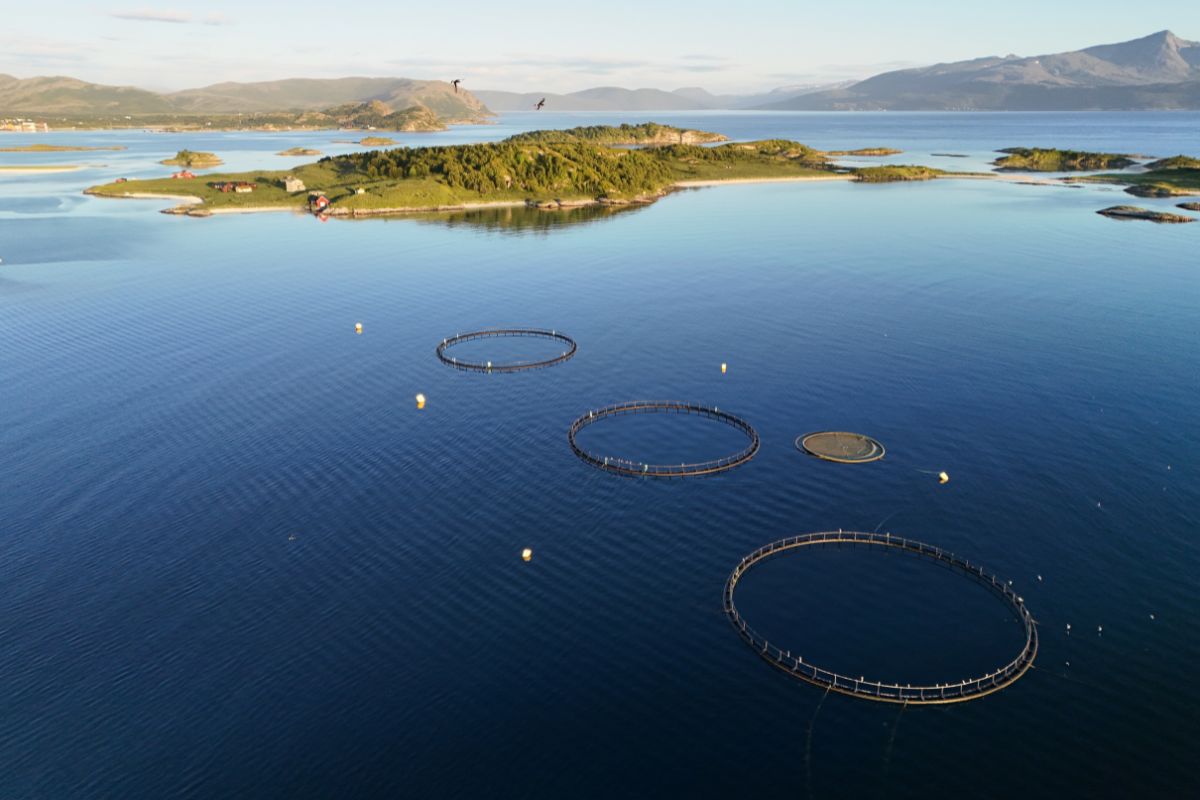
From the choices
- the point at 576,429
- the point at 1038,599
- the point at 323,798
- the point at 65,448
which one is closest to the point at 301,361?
the point at 65,448

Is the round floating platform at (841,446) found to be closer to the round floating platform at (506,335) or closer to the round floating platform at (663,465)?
the round floating platform at (663,465)

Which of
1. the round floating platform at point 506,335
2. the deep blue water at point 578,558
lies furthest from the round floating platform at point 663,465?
the round floating platform at point 506,335

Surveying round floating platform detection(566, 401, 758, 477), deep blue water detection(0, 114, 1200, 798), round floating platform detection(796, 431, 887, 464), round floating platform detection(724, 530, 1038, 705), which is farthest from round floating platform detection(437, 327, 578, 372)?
round floating platform detection(724, 530, 1038, 705)

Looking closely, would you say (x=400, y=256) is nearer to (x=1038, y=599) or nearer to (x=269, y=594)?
(x=269, y=594)

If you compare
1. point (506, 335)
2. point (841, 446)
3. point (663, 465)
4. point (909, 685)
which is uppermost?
point (506, 335)

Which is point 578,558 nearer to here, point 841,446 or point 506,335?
point 841,446

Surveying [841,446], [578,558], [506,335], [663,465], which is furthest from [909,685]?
[506,335]

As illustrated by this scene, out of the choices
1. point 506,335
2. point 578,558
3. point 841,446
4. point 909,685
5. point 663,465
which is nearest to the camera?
point 909,685
